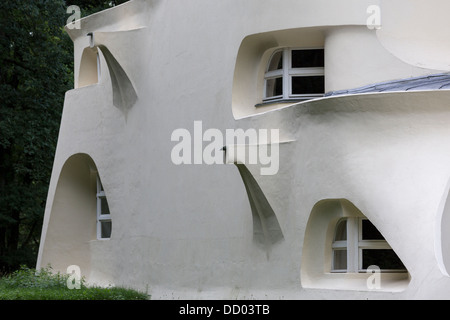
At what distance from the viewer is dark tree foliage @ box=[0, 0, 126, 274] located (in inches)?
1091

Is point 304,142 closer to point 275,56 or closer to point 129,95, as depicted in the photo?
point 275,56

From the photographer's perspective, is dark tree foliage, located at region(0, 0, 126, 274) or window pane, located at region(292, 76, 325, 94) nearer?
window pane, located at region(292, 76, 325, 94)

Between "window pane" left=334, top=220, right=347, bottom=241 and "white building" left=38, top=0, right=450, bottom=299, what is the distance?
0.02 m

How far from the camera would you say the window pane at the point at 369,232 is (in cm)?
1381

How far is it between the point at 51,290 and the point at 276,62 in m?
6.66

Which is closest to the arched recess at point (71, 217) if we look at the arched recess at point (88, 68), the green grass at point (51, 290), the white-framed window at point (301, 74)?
the green grass at point (51, 290)

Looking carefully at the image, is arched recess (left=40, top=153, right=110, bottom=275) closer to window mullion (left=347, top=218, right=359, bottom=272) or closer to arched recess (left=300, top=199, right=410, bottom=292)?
arched recess (left=300, top=199, right=410, bottom=292)

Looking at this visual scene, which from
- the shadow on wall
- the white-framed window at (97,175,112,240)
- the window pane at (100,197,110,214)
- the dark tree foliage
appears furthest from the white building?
the dark tree foliage

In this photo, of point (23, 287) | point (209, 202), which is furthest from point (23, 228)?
point (209, 202)

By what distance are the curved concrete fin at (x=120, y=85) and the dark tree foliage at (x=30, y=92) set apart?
9.36m

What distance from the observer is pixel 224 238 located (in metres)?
15.6

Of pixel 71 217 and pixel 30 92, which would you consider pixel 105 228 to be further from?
pixel 30 92

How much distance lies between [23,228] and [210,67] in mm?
22282

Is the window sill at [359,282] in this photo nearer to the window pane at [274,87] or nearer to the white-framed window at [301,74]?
the white-framed window at [301,74]
